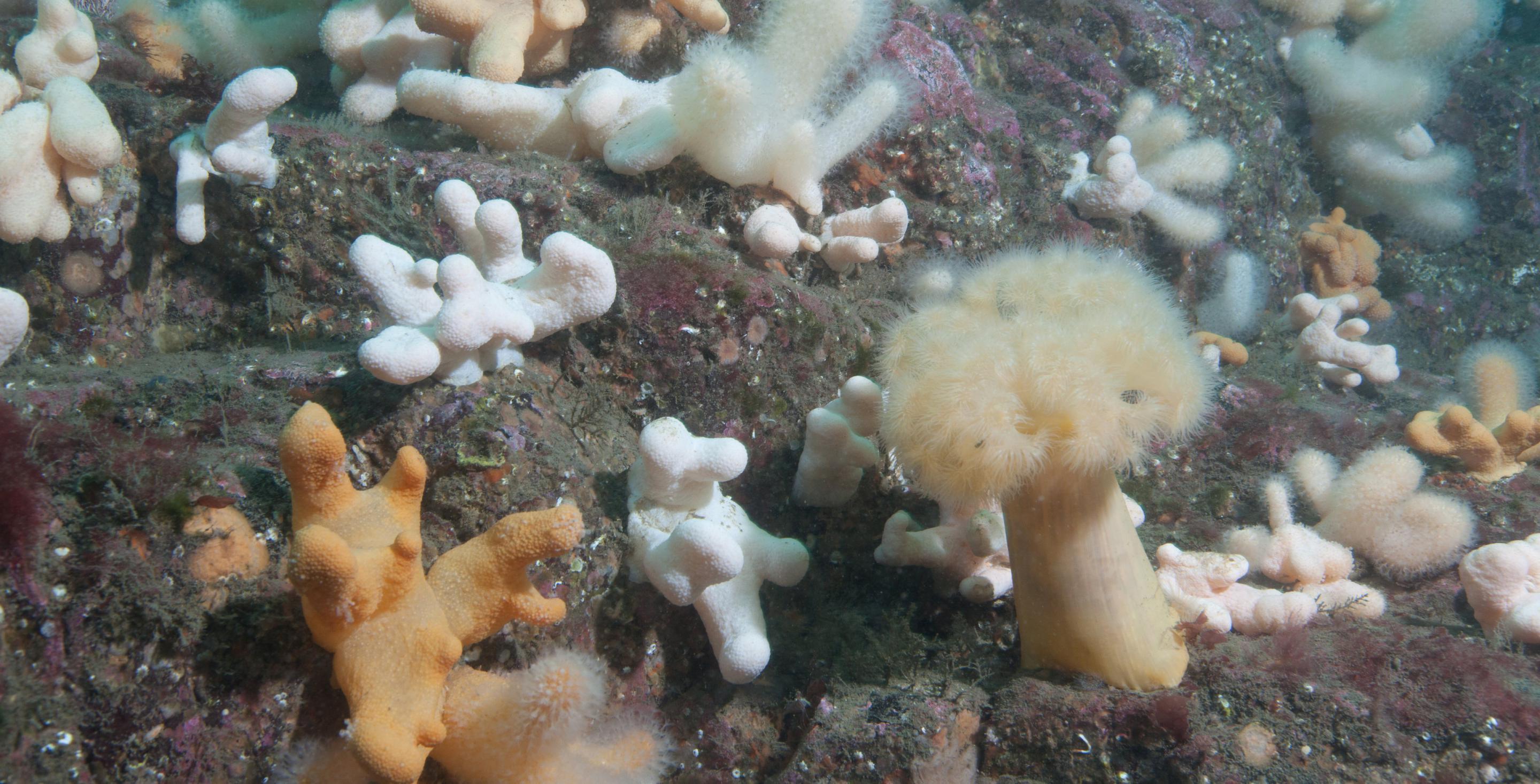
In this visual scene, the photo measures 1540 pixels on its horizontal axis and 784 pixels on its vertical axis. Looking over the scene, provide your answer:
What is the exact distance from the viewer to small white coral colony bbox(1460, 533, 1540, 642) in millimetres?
2576

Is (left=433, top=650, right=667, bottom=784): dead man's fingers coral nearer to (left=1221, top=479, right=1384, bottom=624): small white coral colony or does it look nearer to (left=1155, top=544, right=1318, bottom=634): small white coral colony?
(left=1155, top=544, right=1318, bottom=634): small white coral colony

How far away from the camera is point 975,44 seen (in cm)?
584

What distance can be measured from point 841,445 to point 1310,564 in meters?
2.18

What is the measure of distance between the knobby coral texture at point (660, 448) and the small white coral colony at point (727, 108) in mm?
26

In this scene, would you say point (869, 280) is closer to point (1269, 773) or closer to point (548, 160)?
point (548, 160)

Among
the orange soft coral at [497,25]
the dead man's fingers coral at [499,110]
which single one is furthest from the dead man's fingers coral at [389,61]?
the dead man's fingers coral at [499,110]

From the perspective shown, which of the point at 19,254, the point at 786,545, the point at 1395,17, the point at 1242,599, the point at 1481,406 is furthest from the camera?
the point at 1395,17

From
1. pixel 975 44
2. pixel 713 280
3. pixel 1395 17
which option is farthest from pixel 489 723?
pixel 1395 17

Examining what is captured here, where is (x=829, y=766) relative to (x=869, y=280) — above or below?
below

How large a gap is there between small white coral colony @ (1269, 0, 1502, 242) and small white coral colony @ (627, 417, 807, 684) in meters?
8.24

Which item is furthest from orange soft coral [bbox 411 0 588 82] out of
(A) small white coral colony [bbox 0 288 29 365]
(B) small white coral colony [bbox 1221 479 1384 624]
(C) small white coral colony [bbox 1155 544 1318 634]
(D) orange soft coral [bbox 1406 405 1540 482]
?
(D) orange soft coral [bbox 1406 405 1540 482]

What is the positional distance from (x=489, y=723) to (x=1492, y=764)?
294cm

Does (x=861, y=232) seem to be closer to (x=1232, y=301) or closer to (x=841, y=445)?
(x=841, y=445)

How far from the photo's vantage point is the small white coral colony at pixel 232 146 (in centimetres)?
297
